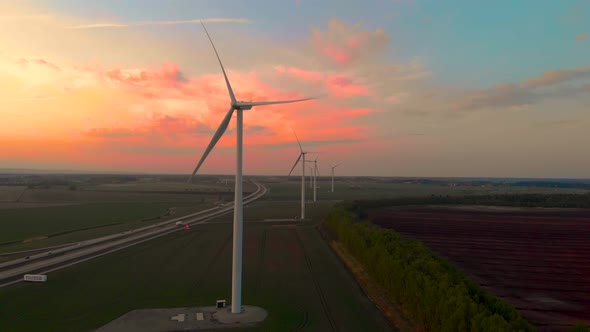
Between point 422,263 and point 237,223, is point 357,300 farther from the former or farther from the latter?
point 237,223

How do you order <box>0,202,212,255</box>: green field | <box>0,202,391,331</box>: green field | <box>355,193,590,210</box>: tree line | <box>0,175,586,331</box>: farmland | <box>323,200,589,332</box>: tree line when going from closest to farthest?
1. <box>323,200,589,332</box>: tree line
2. <box>0,202,391,331</box>: green field
3. <box>0,175,586,331</box>: farmland
4. <box>0,202,212,255</box>: green field
5. <box>355,193,590,210</box>: tree line

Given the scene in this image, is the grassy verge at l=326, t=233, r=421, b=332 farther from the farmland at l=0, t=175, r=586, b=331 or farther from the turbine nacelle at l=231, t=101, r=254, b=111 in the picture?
the turbine nacelle at l=231, t=101, r=254, b=111

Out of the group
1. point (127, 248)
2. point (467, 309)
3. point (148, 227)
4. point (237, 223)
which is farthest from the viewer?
point (148, 227)

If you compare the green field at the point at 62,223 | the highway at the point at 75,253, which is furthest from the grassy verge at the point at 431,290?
the green field at the point at 62,223

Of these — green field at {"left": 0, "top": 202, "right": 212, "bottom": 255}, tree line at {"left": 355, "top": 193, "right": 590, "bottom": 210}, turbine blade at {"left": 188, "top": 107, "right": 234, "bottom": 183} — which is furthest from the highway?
tree line at {"left": 355, "top": 193, "right": 590, "bottom": 210}

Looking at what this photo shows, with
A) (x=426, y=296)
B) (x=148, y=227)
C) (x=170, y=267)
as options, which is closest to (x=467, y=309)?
(x=426, y=296)

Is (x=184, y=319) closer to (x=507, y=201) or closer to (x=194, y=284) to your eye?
(x=194, y=284)

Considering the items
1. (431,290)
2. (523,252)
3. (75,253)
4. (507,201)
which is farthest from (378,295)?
(507,201)
